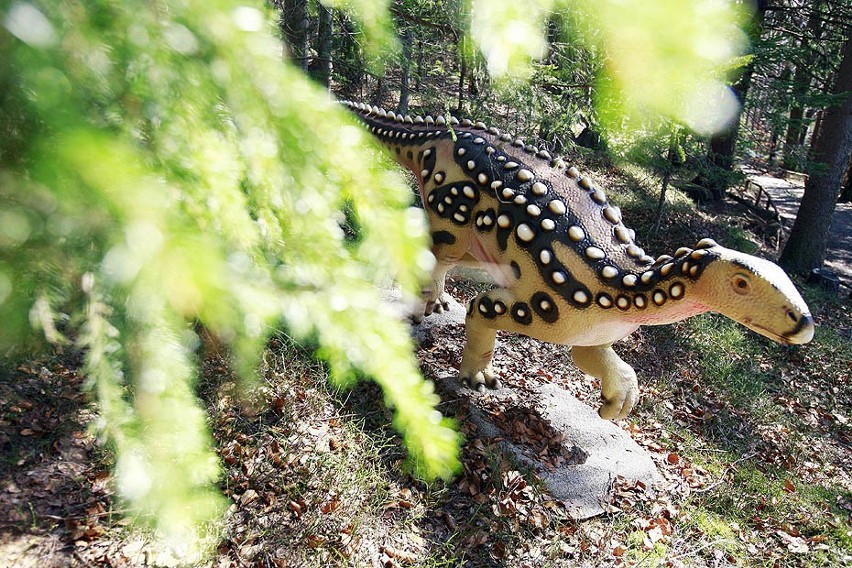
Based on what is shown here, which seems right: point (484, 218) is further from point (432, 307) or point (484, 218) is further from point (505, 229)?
point (432, 307)

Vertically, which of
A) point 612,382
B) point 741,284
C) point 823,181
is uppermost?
point 741,284

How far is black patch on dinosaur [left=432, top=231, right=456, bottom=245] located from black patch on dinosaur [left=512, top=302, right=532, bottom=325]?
754 mm

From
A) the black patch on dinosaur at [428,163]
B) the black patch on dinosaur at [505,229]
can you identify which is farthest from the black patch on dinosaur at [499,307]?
the black patch on dinosaur at [428,163]

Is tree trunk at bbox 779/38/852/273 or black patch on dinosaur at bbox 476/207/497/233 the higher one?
black patch on dinosaur at bbox 476/207/497/233

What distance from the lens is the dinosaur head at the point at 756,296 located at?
255 centimetres

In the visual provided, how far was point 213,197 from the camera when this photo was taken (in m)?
1.01

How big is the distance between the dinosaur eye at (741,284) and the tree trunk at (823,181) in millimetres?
8091

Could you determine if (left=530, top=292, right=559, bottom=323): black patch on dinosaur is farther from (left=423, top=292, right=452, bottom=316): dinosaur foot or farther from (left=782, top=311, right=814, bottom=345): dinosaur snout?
(left=423, top=292, right=452, bottom=316): dinosaur foot

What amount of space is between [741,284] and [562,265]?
0.97 m

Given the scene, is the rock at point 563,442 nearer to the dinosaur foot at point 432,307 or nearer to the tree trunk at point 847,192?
the dinosaur foot at point 432,307

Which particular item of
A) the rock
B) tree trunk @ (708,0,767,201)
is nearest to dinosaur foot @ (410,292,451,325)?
the rock

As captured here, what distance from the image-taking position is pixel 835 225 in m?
14.8

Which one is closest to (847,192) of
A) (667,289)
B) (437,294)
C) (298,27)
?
(437,294)

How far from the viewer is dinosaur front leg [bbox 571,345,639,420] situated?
3.66 meters
